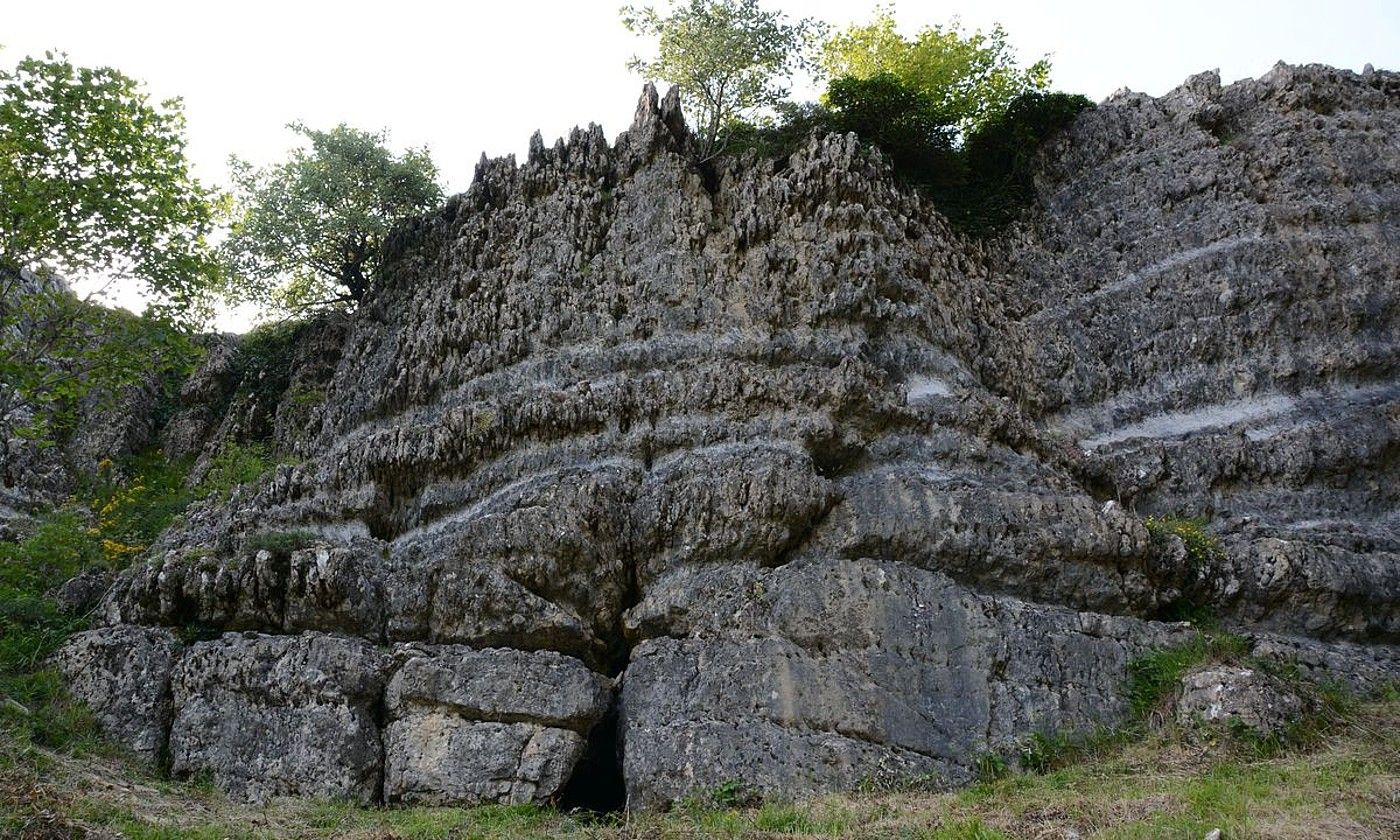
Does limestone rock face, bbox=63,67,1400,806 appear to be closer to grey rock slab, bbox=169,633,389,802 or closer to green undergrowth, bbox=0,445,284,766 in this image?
grey rock slab, bbox=169,633,389,802

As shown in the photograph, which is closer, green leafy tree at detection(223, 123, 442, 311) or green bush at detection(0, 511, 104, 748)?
green bush at detection(0, 511, 104, 748)

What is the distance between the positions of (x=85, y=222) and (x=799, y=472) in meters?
11.3

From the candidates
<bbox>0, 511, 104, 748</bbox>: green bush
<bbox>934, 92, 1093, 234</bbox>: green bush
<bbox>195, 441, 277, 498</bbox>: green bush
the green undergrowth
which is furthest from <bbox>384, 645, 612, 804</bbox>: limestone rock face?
<bbox>934, 92, 1093, 234</bbox>: green bush

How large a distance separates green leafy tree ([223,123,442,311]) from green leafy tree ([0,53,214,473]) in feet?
18.0

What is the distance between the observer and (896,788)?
1170 centimetres

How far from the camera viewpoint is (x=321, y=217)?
2303 cm

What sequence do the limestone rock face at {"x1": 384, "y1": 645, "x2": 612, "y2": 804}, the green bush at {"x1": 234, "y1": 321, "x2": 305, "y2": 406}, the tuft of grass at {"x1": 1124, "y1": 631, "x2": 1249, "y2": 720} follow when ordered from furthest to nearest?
the green bush at {"x1": 234, "y1": 321, "x2": 305, "y2": 406} → the tuft of grass at {"x1": 1124, "y1": 631, "x2": 1249, "y2": 720} → the limestone rock face at {"x1": 384, "y1": 645, "x2": 612, "y2": 804}

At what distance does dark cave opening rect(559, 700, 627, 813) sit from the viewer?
1307 cm

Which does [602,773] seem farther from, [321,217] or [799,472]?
[321,217]

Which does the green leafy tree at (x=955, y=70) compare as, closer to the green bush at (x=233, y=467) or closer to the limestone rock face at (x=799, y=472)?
the limestone rock face at (x=799, y=472)

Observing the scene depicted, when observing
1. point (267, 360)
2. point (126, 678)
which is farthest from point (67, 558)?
point (267, 360)

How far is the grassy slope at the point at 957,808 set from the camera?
31.7 feet

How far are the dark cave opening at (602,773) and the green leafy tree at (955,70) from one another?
14156mm

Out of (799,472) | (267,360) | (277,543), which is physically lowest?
(277,543)
